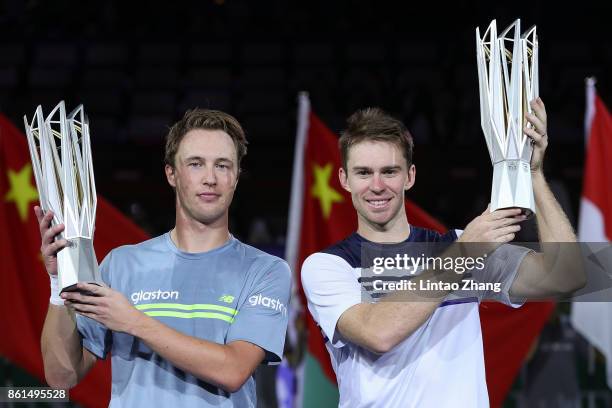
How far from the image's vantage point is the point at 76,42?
38.2 ft

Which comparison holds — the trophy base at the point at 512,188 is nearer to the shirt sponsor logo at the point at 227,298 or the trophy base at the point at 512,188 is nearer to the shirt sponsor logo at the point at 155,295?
the shirt sponsor logo at the point at 227,298

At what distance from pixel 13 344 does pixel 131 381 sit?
2.98 m

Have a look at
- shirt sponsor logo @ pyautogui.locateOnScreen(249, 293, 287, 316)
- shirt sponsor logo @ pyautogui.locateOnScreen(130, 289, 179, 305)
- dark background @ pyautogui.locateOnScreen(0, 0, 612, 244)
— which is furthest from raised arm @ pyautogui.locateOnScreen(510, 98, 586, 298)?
dark background @ pyautogui.locateOnScreen(0, 0, 612, 244)

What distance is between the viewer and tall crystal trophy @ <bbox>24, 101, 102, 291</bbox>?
2.66m

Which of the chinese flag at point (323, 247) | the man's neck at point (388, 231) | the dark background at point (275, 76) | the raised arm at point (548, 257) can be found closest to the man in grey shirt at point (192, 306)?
the man's neck at point (388, 231)

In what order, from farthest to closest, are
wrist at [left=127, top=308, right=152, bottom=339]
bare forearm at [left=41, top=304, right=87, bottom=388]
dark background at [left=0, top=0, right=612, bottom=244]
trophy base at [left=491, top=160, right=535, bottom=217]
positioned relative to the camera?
dark background at [left=0, top=0, right=612, bottom=244], bare forearm at [left=41, top=304, right=87, bottom=388], wrist at [left=127, top=308, right=152, bottom=339], trophy base at [left=491, top=160, right=535, bottom=217]

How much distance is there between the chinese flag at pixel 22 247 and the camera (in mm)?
5414

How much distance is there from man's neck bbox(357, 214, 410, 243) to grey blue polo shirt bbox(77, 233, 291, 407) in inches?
11.6

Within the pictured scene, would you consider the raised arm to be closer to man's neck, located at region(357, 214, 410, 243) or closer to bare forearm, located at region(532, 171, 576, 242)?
bare forearm, located at region(532, 171, 576, 242)

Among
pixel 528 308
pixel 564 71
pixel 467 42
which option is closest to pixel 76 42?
pixel 467 42

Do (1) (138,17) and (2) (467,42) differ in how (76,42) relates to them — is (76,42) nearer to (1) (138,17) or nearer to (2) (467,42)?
(1) (138,17)

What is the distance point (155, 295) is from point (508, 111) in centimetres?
116

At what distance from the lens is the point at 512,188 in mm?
2594

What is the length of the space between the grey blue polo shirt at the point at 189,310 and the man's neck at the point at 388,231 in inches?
11.6
